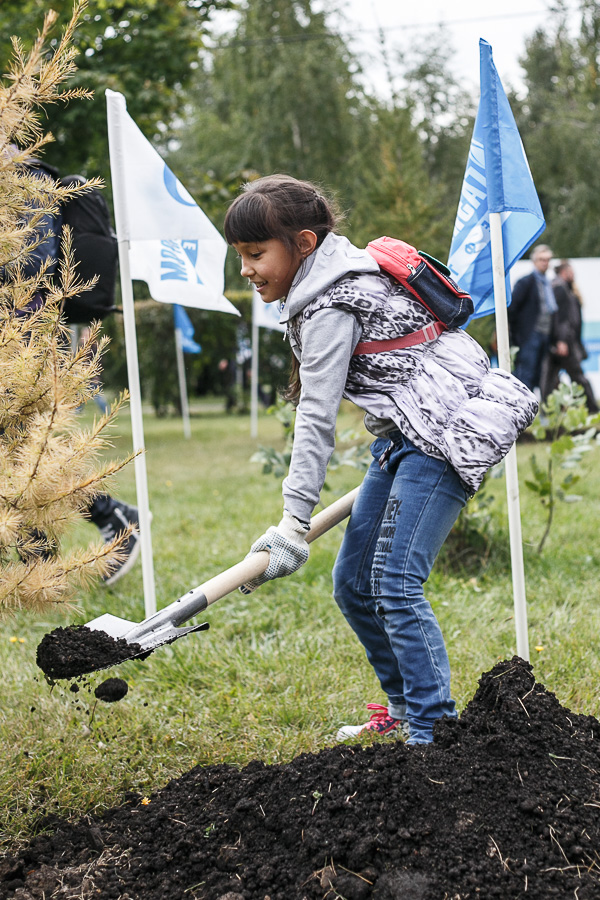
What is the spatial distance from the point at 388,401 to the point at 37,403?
894 mm

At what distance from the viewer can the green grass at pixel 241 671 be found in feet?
8.12

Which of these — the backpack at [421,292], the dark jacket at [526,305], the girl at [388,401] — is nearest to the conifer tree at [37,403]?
the girl at [388,401]

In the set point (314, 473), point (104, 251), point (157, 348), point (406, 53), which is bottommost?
point (157, 348)

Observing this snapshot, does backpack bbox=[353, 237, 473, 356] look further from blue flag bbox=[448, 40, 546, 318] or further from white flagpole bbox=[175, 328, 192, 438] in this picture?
white flagpole bbox=[175, 328, 192, 438]

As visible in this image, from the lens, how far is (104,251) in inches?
140

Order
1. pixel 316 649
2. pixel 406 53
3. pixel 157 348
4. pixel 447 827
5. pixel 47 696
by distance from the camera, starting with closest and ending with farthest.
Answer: pixel 447 827, pixel 47 696, pixel 316 649, pixel 157 348, pixel 406 53

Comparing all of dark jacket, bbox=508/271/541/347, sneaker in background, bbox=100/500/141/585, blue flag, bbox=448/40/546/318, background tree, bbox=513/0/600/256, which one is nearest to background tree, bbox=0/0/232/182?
dark jacket, bbox=508/271/541/347

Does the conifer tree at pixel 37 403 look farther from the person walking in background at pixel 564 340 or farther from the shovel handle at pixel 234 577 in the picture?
the person walking in background at pixel 564 340

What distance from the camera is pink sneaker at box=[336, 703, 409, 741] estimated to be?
8.28 feet

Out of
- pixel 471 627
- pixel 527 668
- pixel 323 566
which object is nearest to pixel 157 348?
pixel 323 566

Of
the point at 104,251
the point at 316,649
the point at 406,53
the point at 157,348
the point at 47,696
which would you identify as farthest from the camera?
the point at 406,53

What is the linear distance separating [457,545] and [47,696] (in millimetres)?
2256

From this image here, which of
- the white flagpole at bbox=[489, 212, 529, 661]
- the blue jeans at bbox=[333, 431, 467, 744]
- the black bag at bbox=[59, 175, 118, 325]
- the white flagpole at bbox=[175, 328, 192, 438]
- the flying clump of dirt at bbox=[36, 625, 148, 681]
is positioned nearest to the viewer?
the flying clump of dirt at bbox=[36, 625, 148, 681]

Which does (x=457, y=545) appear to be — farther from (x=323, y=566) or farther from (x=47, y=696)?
(x=47, y=696)
